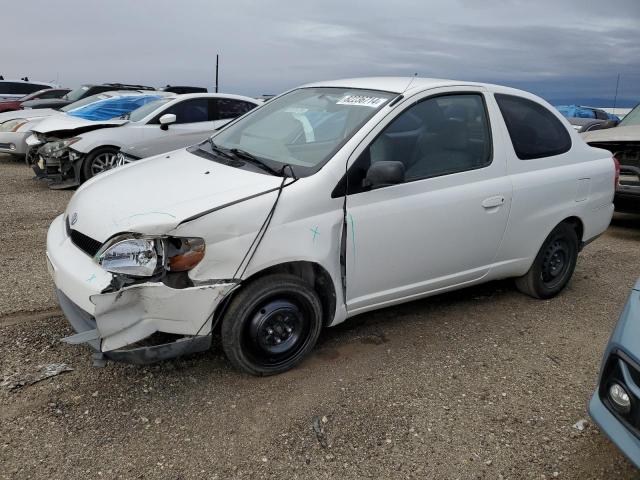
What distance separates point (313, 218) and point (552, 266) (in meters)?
2.42

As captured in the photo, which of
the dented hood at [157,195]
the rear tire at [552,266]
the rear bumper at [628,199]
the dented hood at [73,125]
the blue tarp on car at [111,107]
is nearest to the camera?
the dented hood at [157,195]

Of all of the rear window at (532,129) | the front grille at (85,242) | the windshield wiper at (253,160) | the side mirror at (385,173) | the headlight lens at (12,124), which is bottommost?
the headlight lens at (12,124)

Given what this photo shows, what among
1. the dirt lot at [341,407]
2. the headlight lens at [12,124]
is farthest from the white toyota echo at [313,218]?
the headlight lens at [12,124]

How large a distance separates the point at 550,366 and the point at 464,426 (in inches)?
38.9

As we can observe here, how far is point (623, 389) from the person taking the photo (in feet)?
7.06

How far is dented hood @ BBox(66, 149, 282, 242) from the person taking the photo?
2748 millimetres

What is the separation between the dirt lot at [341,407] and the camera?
2533mm

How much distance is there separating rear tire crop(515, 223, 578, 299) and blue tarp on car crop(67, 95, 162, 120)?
7271 millimetres

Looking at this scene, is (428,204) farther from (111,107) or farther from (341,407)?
(111,107)

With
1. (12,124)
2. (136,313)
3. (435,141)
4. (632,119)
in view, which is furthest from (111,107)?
(632,119)

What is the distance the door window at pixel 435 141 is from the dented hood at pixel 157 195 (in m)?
0.67

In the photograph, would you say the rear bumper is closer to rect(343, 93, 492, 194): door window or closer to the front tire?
rect(343, 93, 492, 194): door window

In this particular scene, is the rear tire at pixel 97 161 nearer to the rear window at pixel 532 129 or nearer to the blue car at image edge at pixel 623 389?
the rear window at pixel 532 129

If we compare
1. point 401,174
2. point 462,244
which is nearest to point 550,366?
point 462,244
